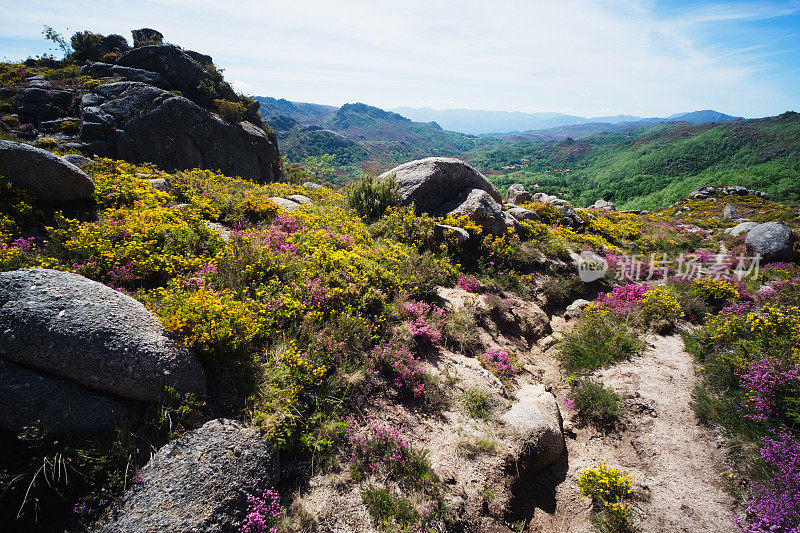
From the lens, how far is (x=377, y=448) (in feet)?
15.5

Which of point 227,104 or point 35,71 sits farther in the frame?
point 227,104

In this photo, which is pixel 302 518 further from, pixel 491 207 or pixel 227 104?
pixel 227 104

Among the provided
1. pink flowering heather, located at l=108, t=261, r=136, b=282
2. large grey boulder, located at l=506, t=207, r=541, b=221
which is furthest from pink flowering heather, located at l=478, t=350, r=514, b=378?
large grey boulder, located at l=506, t=207, r=541, b=221

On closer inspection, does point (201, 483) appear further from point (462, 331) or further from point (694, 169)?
point (694, 169)

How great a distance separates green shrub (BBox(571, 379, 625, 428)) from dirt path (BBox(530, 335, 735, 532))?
0.71 feet

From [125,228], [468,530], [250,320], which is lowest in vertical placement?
[468,530]

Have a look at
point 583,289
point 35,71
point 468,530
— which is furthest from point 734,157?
point 35,71

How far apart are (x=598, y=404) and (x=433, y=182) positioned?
9.92 meters

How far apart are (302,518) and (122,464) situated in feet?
7.22

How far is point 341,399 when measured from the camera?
16.6 feet

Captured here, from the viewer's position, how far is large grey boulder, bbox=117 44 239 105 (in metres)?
27.9

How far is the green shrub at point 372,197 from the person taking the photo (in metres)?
12.3

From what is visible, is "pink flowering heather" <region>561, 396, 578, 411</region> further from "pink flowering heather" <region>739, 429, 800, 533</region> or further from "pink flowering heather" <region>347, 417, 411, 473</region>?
"pink flowering heather" <region>347, 417, 411, 473</region>

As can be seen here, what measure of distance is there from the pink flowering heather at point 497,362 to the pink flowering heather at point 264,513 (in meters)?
4.98
